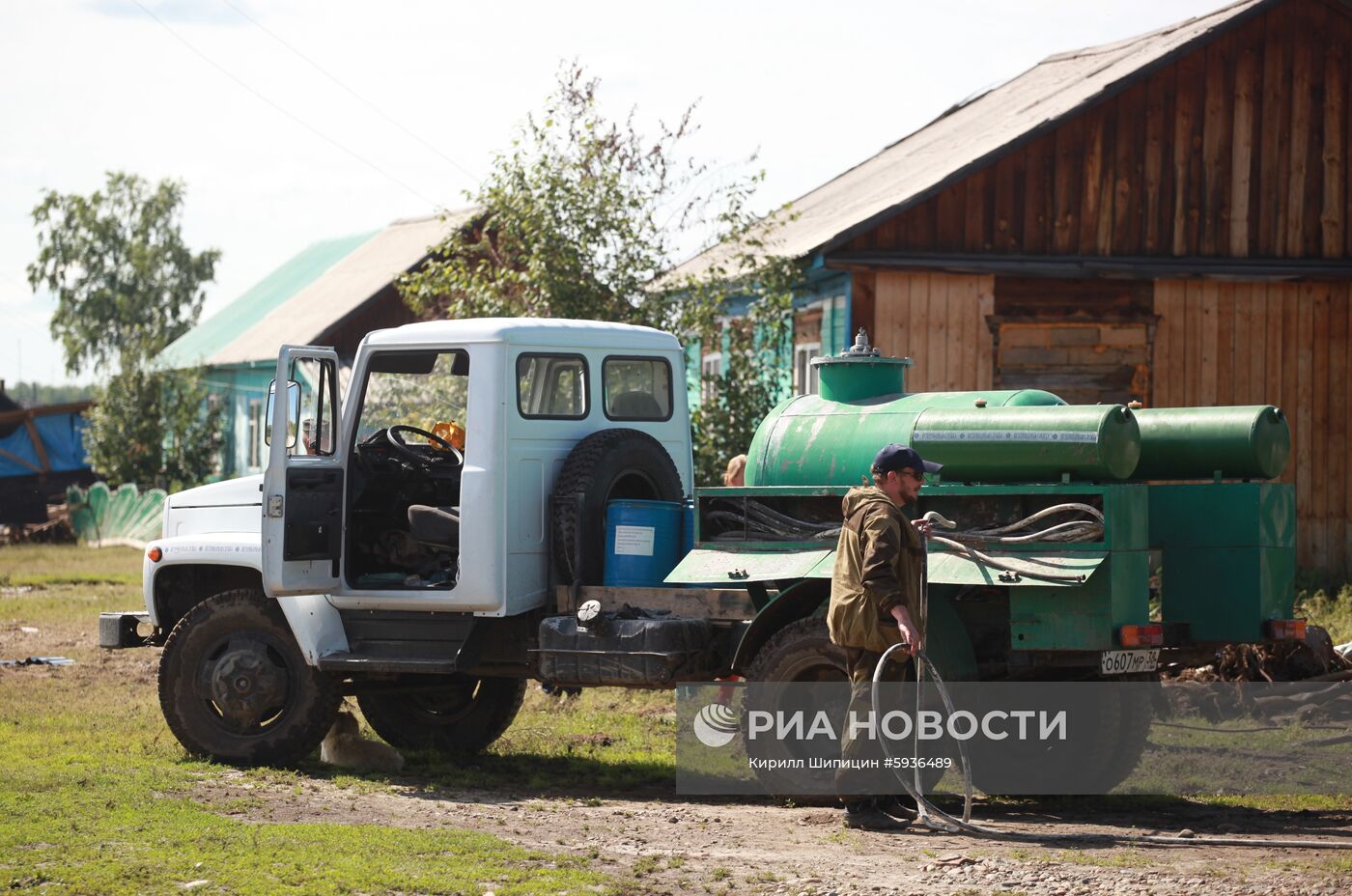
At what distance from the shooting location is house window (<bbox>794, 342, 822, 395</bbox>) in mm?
18344

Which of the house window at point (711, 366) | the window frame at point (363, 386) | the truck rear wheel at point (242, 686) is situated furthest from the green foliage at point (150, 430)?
the window frame at point (363, 386)

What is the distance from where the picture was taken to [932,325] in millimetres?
16391

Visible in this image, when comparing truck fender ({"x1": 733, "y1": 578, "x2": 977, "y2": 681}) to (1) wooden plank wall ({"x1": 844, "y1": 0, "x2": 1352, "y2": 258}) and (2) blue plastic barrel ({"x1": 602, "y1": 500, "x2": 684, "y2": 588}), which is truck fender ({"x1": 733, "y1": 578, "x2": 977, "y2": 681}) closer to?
(2) blue plastic barrel ({"x1": 602, "y1": 500, "x2": 684, "y2": 588})

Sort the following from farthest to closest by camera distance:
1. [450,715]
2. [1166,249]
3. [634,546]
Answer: [1166,249]
[450,715]
[634,546]

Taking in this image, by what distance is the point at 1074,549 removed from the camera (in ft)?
25.2

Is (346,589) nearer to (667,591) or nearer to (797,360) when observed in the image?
(667,591)

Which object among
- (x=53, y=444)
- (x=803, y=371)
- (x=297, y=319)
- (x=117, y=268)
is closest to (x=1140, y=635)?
(x=803, y=371)

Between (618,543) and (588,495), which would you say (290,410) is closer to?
(588,495)

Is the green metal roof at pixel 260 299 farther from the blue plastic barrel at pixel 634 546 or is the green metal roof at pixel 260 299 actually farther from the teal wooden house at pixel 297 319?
the blue plastic barrel at pixel 634 546

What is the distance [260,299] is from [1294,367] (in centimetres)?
3159

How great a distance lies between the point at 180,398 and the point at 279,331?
2.57 m

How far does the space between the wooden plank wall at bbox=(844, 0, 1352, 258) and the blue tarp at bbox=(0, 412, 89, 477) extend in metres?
25.3

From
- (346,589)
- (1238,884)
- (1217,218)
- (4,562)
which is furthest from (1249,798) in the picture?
(4,562)

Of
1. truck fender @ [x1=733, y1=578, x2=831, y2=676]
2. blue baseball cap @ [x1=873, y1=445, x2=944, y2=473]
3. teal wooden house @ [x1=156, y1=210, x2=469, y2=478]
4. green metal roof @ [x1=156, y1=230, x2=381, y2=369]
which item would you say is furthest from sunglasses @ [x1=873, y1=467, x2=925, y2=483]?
green metal roof @ [x1=156, y1=230, x2=381, y2=369]
